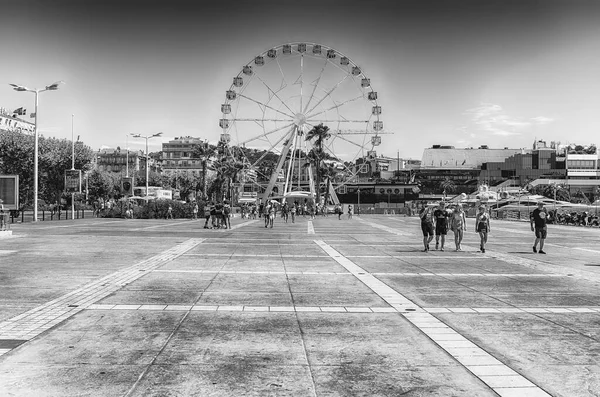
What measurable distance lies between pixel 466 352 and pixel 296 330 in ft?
7.05

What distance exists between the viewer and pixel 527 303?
945 cm

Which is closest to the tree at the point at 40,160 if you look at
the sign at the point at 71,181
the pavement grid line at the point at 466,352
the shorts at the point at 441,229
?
the sign at the point at 71,181

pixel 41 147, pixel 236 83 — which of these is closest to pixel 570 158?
pixel 236 83

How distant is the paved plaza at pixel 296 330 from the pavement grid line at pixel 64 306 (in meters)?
0.04

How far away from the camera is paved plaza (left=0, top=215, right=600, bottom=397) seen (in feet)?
17.0

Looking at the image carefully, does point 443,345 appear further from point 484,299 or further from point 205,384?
point 484,299

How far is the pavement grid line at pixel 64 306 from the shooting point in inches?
279

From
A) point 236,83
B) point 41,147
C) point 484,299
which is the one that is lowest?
point 484,299

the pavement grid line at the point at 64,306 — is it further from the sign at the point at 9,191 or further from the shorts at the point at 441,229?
the sign at the point at 9,191

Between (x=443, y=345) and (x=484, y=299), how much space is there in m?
3.59

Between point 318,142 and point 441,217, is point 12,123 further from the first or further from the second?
point 441,217

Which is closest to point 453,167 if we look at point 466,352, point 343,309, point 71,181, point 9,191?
point 71,181

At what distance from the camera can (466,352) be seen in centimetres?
626

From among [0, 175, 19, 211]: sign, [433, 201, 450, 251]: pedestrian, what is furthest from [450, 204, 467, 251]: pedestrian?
[0, 175, 19, 211]: sign
